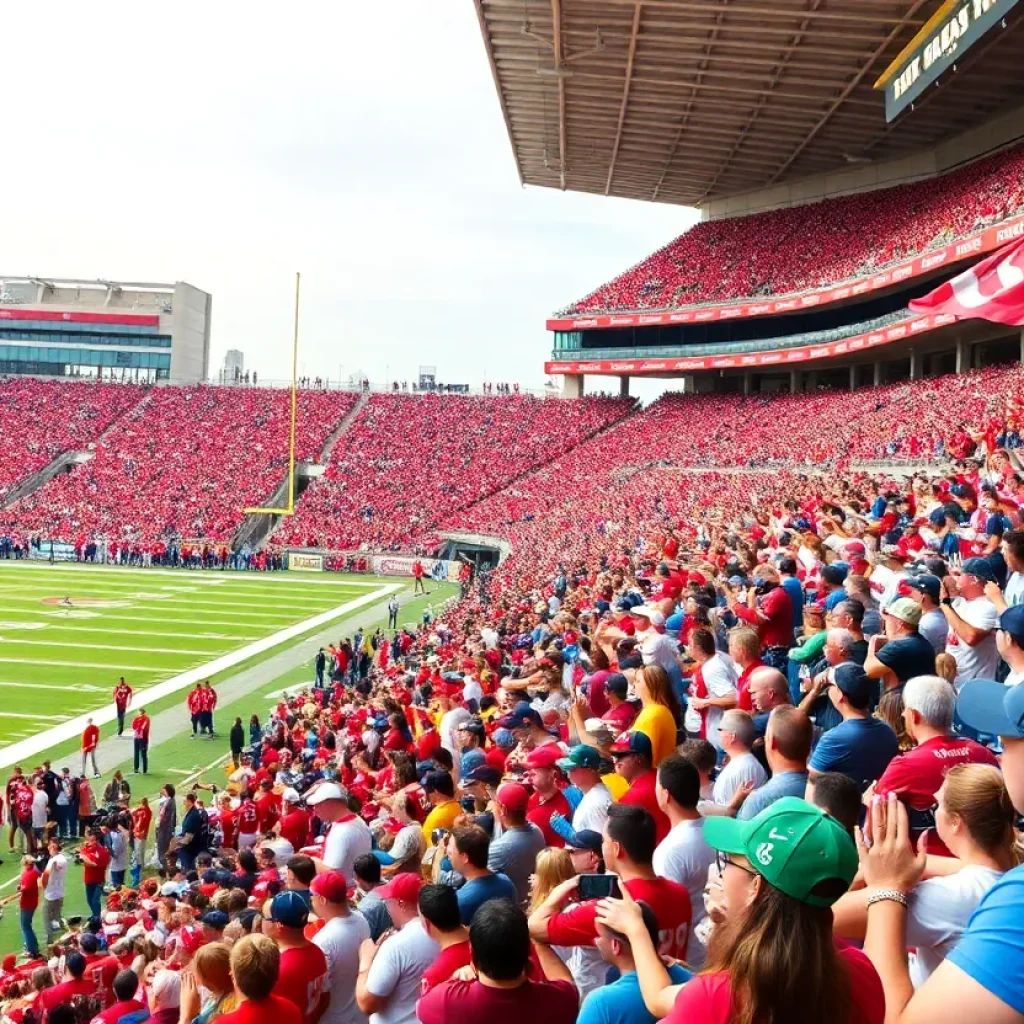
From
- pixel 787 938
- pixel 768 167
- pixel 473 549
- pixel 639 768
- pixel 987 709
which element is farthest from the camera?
pixel 768 167

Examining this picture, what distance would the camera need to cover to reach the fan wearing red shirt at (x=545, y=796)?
495 centimetres

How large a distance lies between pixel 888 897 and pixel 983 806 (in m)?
0.34

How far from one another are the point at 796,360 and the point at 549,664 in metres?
34.0

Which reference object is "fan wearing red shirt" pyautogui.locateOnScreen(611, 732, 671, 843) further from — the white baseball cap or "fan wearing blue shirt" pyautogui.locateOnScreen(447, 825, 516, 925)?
the white baseball cap

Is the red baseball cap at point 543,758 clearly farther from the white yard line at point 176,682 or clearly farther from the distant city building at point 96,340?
the distant city building at point 96,340

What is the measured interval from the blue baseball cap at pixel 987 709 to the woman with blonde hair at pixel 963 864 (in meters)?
0.12

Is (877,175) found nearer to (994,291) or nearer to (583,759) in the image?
→ (994,291)

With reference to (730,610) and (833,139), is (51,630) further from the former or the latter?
(833,139)

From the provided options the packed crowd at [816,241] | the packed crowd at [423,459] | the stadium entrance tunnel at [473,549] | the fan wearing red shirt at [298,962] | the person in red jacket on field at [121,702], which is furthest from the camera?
the packed crowd at [423,459]

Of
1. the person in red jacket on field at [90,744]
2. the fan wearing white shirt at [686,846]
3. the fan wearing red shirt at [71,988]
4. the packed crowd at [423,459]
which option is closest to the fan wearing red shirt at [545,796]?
the fan wearing white shirt at [686,846]

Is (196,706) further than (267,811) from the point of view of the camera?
Yes

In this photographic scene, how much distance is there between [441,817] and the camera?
562 cm

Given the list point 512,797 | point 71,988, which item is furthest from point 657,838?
point 71,988

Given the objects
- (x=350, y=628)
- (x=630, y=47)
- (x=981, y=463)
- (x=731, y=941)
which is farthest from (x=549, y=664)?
(x=630, y=47)
